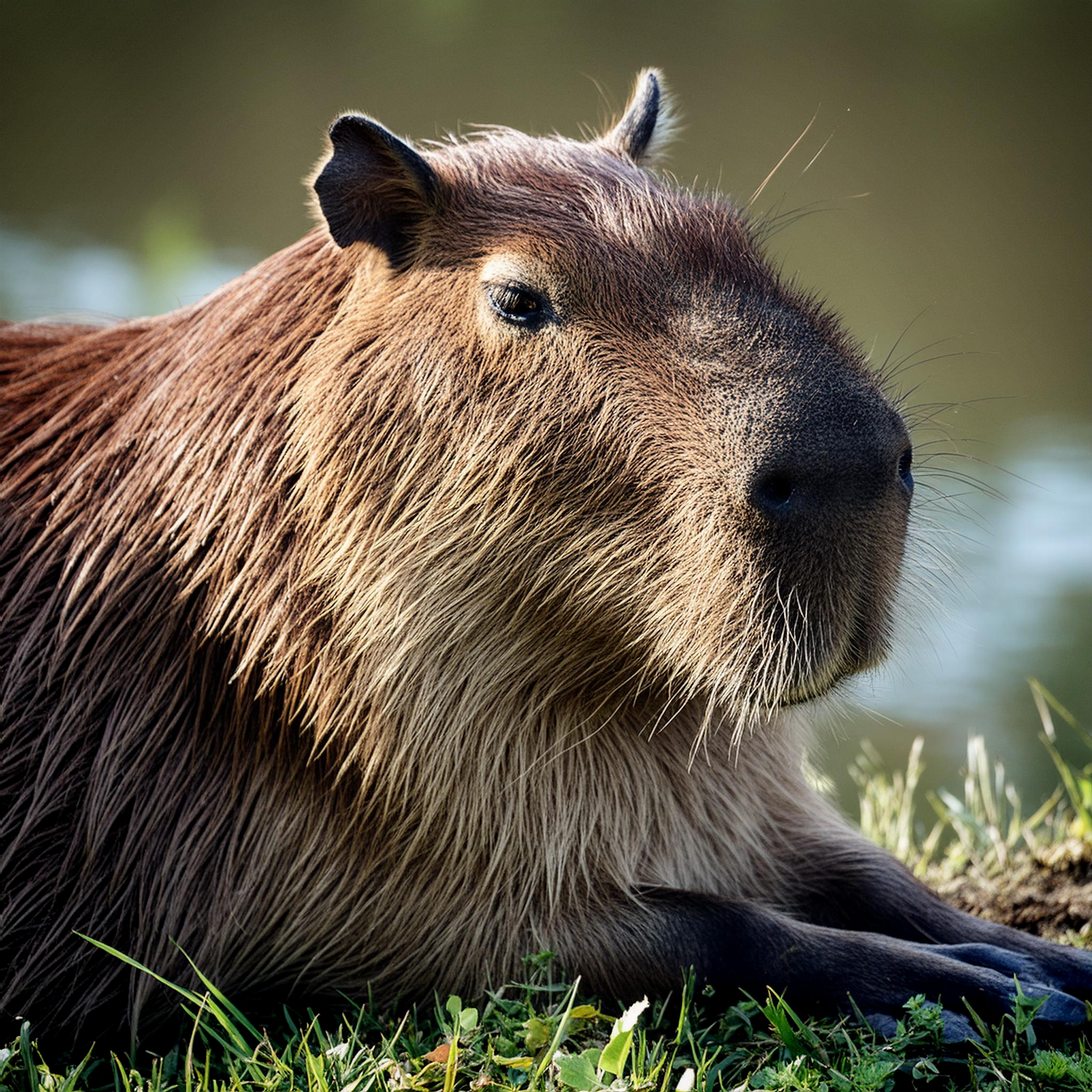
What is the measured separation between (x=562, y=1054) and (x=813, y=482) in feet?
3.26

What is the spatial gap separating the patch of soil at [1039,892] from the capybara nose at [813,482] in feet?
4.22

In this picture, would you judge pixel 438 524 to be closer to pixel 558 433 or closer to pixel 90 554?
pixel 558 433

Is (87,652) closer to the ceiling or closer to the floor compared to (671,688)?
closer to the floor

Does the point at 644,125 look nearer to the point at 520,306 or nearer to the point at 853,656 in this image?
the point at 520,306

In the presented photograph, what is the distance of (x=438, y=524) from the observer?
2.33 meters

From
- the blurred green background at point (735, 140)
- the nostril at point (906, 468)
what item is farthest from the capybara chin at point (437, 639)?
the blurred green background at point (735, 140)

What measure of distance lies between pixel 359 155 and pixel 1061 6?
9.20 metres

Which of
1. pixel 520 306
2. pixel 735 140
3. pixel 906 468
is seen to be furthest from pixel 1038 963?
pixel 735 140

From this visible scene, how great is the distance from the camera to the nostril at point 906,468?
7.23 ft

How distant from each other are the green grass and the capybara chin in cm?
7

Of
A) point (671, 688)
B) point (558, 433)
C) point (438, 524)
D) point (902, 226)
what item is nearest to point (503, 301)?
point (558, 433)

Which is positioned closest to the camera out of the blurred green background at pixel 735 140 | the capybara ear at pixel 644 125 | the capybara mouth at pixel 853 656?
the capybara mouth at pixel 853 656

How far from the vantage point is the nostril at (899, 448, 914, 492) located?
7.23ft

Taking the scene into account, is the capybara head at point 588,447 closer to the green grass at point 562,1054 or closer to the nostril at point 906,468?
the nostril at point 906,468
